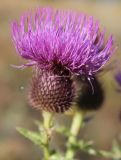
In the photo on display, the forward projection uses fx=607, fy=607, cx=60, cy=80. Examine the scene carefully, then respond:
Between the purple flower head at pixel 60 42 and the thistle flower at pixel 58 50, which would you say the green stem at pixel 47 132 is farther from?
the purple flower head at pixel 60 42

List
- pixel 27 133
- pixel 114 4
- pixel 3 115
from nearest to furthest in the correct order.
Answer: pixel 27 133, pixel 3 115, pixel 114 4

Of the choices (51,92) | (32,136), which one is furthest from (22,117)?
(32,136)

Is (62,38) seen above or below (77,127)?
above

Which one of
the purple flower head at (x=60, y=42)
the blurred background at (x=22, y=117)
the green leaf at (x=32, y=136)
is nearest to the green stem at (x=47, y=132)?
the green leaf at (x=32, y=136)

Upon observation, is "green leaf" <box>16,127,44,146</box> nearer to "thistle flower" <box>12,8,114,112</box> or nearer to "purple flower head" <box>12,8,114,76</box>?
"thistle flower" <box>12,8,114,112</box>

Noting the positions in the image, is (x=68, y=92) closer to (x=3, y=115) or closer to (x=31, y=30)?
(x=31, y=30)

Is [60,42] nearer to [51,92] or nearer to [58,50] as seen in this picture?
[58,50]

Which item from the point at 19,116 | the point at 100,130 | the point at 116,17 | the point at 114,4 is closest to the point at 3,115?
the point at 19,116

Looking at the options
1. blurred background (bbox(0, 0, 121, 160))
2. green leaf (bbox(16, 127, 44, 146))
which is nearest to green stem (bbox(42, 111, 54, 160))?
green leaf (bbox(16, 127, 44, 146))
